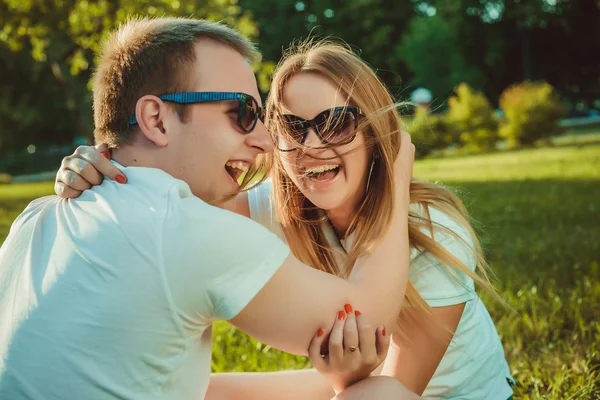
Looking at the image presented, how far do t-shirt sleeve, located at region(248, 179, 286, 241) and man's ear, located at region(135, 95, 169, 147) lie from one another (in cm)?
115

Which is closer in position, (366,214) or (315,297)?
(315,297)

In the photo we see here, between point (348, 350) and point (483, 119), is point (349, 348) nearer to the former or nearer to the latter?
point (348, 350)

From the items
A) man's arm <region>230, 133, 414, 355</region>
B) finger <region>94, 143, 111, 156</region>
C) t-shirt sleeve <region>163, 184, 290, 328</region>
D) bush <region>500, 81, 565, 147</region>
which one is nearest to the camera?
t-shirt sleeve <region>163, 184, 290, 328</region>

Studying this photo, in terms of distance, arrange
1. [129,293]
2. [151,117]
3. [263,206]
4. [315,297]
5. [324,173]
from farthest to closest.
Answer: [263,206]
[324,173]
[151,117]
[315,297]
[129,293]

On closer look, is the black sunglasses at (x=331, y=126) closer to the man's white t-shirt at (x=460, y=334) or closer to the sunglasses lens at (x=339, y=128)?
the sunglasses lens at (x=339, y=128)

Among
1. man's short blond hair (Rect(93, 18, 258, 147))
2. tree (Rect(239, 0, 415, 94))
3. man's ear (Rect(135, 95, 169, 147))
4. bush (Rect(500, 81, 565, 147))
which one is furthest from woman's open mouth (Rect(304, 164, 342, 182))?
tree (Rect(239, 0, 415, 94))

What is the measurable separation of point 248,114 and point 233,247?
697 millimetres

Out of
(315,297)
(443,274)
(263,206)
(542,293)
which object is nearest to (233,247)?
(315,297)

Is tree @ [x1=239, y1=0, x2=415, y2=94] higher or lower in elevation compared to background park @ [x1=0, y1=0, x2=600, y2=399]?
higher

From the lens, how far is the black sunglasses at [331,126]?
9.11 feet

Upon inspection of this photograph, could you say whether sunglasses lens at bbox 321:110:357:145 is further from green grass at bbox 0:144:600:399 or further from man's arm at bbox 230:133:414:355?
green grass at bbox 0:144:600:399

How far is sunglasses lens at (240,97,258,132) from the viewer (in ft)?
7.25

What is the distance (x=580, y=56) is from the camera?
45594 millimetres

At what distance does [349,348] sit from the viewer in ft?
6.54
